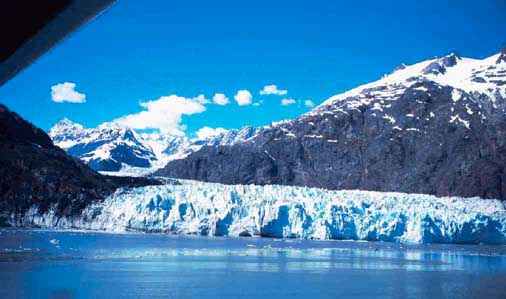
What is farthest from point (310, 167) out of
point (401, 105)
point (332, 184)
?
point (401, 105)

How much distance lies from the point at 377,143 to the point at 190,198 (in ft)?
239

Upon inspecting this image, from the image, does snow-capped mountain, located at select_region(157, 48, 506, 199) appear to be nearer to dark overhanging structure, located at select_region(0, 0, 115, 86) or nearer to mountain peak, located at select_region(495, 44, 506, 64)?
mountain peak, located at select_region(495, 44, 506, 64)

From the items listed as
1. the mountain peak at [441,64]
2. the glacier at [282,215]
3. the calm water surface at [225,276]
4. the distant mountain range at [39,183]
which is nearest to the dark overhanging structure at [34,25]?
the calm water surface at [225,276]

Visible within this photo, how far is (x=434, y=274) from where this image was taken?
878 inches

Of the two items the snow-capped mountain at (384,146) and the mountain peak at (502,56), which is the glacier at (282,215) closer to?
the snow-capped mountain at (384,146)

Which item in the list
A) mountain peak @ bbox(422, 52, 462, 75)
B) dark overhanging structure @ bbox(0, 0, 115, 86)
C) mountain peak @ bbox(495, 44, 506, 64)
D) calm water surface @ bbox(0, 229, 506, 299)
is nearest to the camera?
dark overhanging structure @ bbox(0, 0, 115, 86)

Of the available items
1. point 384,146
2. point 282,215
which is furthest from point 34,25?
point 384,146

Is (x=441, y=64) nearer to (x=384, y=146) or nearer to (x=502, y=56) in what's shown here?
(x=502, y=56)

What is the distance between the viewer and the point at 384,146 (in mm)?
106062

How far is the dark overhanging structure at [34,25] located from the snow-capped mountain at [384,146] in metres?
91.8

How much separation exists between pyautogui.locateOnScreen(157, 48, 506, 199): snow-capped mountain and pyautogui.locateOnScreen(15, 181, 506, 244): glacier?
48199mm

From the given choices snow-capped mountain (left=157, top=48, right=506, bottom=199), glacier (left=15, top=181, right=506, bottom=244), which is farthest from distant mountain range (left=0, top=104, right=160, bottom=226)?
snow-capped mountain (left=157, top=48, right=506, bottom=199)

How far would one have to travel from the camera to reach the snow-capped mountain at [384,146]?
315 feet

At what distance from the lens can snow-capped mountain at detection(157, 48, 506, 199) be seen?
9612cm
